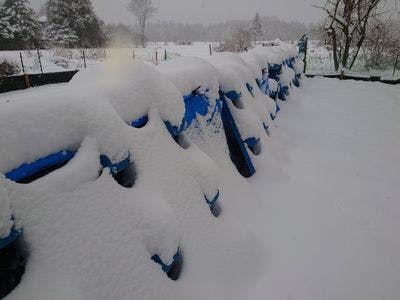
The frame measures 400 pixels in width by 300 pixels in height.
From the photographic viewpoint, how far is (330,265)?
1.78m

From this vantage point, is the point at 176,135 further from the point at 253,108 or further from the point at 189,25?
the point at 189,25

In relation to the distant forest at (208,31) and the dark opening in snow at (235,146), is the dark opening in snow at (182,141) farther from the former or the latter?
the distant forest at (208,31)

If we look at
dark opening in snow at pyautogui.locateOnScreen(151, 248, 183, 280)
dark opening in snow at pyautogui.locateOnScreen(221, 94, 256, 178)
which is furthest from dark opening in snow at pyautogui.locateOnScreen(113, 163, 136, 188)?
dark opening in snow at pyautogui.locateOnScreen(221, 94, 256, 178)

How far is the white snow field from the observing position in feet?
3.28

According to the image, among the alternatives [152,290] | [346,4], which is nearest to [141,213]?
[152,290]

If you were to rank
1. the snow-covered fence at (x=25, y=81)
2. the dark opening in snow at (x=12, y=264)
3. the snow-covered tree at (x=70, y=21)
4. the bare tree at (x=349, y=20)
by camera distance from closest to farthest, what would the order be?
the dark opening in snow at (x=12, y=264) → the snow-covered fence at (x=25, y=81) → the bare tree at (x=349, y=20) → the snow-covered tree at (x=70, y=21)

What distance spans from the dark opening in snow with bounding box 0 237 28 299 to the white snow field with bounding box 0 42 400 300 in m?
0.04

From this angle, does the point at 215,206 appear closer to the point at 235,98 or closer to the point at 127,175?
the point at 127,175

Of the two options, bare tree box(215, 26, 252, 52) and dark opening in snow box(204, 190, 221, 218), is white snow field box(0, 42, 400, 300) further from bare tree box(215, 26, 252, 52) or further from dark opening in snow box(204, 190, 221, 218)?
bare tree box(215, 26, 252, 52)

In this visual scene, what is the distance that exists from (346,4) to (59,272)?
47.5ft

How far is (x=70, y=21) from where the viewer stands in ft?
104

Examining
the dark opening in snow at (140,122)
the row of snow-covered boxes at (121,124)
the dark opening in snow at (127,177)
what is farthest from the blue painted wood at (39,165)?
the dark opening in snow at (140,122)

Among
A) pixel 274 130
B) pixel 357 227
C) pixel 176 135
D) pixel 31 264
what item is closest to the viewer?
pixel 31 264

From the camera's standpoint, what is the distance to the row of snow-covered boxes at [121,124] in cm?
99
